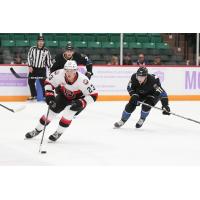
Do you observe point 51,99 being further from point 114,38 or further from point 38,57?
point 114,38

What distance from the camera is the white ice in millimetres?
4590

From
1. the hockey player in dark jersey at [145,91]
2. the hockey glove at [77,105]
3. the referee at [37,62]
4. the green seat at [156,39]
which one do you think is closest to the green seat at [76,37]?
the green seat at [156,39]

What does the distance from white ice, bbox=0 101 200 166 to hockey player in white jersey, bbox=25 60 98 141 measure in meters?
0.24

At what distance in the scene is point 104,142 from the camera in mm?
5531

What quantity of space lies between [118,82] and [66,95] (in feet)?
15.9

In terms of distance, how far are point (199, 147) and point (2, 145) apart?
191cm

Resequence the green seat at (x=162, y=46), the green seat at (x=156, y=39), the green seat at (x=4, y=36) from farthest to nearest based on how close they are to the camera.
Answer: the green seat at (x=156, y=39)
the green seat at (x=162, y=46)
the green seat at (x=4, y=36)

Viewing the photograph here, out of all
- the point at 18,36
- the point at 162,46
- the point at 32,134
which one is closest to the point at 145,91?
the point at 32,134

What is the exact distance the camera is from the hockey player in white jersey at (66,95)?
17.0 feet

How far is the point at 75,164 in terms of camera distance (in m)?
4.38

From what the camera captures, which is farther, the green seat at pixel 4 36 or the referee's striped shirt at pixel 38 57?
the green seat at pixel 4 36

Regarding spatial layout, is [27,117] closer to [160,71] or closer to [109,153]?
[109,153]

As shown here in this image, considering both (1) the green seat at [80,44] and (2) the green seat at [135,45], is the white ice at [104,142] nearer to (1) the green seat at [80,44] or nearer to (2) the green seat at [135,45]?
(1) the green seat at [80,44]

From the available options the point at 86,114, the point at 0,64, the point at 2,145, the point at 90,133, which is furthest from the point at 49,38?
the point at 2,145
